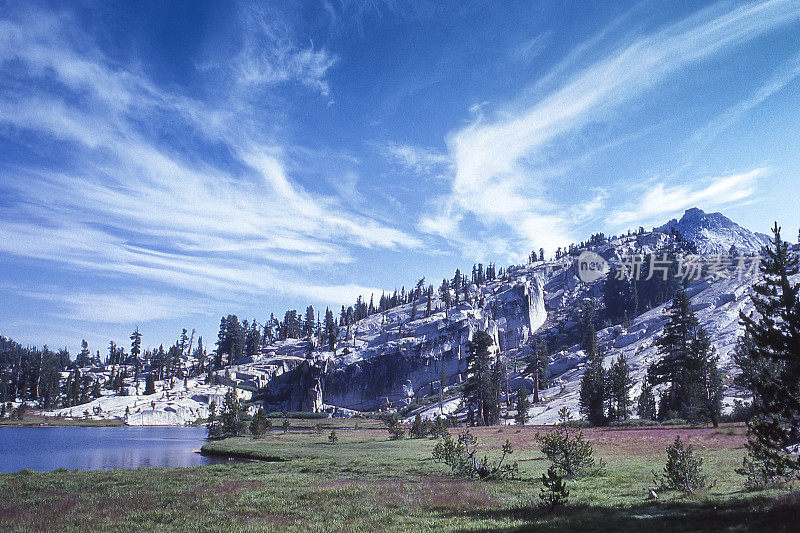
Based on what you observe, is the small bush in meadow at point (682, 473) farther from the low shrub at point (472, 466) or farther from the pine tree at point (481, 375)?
the pine tree at point (481, 375)

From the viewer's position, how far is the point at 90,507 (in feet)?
68.8

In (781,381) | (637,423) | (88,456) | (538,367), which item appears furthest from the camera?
(538,367)

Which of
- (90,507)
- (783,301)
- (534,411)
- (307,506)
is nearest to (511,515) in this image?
(307,506)

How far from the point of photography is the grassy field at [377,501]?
1470 centimetres

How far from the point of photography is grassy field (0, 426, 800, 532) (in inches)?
579

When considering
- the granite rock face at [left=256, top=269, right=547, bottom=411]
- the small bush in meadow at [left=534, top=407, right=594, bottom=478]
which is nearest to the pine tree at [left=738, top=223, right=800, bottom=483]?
the small bush in meadow at [left=534, top=407, right=594, bottom=478]

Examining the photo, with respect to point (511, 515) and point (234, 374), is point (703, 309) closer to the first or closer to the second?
point (511, 515)

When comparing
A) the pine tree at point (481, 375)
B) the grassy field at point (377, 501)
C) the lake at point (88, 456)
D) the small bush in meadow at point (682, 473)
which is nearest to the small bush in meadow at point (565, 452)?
the grassy field at point (377, 501)

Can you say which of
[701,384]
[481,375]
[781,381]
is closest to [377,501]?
[781,381]

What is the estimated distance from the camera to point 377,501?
19656mm

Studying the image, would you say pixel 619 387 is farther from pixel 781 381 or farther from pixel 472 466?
pixel 781 381

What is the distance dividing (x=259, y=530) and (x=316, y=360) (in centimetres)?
17198

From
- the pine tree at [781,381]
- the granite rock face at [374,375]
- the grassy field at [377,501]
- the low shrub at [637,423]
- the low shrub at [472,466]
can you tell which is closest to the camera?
the grassy field at [377,501]

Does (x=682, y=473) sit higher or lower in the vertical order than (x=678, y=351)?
lower
